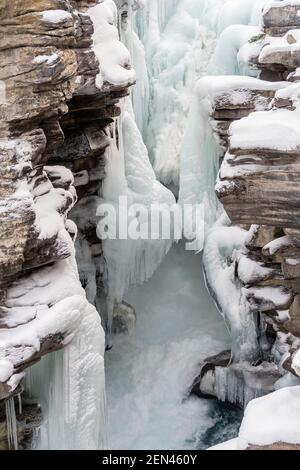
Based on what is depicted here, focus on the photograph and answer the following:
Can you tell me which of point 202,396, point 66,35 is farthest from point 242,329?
point 66,35

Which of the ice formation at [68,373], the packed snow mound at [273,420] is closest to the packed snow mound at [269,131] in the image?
the ice formation at [68,373]

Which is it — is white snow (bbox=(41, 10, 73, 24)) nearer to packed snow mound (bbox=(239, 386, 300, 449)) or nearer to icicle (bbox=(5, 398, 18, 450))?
icicle (bbox=(5, 398, 18, 450))

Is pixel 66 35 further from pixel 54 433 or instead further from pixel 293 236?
pixel 54 433

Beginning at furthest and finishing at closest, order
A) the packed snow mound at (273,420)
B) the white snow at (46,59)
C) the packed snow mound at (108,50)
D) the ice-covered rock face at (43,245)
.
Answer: the packed snow mound at (108,50) → the white snow at (46,59) → the ice-covered rock face at (43,245) → the packed snow mound at (273,420)

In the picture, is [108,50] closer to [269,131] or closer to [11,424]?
[269,131]

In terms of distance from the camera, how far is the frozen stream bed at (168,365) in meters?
9.93

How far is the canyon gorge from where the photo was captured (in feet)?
23.3

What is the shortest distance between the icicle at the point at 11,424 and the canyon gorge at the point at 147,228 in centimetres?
2

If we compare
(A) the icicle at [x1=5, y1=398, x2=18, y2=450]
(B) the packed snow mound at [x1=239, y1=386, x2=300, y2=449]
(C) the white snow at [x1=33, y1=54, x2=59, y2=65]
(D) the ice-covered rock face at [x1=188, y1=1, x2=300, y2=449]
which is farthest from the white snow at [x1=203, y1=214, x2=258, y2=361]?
(C) the white snow at [x1=33, y1=54, x2=59, y2=65]

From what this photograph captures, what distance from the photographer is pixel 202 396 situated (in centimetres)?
1073

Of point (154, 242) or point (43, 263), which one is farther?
point (154, 242)

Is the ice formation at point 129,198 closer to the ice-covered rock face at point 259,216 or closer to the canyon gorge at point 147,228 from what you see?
the canyon gorge at point 147,228

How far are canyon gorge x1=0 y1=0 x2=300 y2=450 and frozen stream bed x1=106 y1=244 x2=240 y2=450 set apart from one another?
0.03 m

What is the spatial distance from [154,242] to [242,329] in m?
2.53
